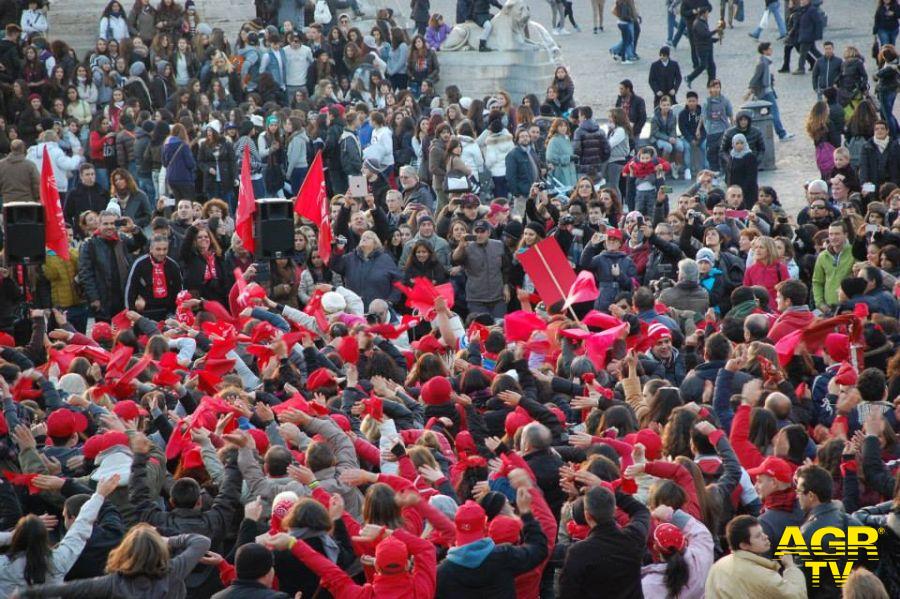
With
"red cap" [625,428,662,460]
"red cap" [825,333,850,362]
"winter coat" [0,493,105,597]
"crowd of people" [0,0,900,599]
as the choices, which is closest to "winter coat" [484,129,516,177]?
"crowd of people" [0,0,900,599]

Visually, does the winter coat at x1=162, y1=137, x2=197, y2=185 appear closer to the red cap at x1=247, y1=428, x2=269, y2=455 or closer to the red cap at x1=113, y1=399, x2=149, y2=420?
the red cap at x1=113, y1=399, x2=149, y2=420

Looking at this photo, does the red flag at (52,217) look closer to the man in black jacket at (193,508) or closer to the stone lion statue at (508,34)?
the man in black jacket at (193,508)

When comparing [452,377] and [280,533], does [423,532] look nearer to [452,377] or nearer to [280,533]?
[280,533]

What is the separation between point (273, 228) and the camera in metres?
13.1

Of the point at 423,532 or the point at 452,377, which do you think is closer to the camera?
the point at 423,532

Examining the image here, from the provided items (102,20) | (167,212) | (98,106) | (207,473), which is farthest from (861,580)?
(102,20)

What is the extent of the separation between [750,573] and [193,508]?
9.08 feet

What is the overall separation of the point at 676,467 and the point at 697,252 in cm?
684

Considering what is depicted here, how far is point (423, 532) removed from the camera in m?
7.75

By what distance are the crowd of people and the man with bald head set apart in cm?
3

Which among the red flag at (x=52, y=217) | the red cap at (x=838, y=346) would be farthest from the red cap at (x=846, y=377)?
the red flag at (x=52, y=217)

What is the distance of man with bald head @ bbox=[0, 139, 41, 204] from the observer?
17750mm

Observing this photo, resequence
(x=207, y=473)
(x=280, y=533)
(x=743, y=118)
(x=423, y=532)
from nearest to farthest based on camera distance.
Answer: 1. (x=280, y=533)
2. (x=423, y=532)
3. (x=207, y=473)
4. (x=743, y=118)

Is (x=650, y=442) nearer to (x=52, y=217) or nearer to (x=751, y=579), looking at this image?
(x=751, y=579)
